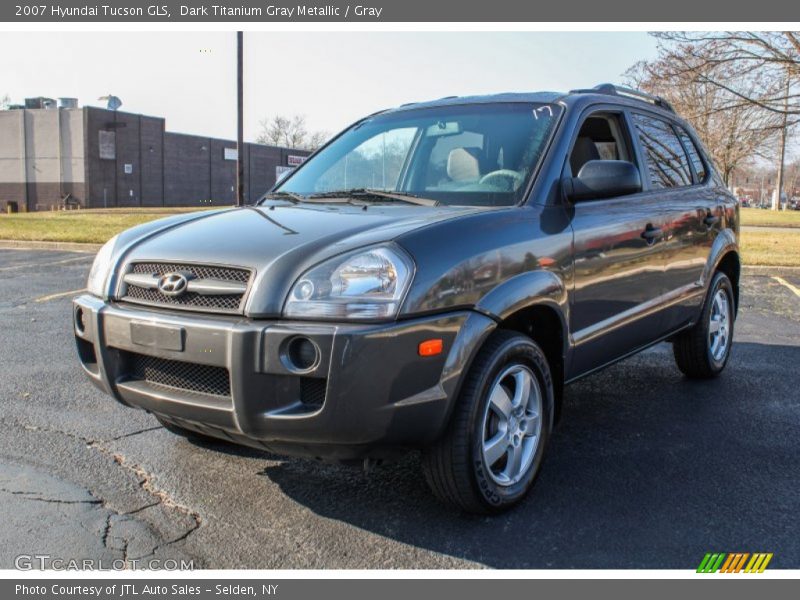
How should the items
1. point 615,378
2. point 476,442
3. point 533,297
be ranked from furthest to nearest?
1. point 615,378
2. point 533,297
3. point 476,442

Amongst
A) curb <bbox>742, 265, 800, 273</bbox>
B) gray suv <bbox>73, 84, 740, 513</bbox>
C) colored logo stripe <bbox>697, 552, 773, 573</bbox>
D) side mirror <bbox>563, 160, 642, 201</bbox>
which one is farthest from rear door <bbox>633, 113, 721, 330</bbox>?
curb <bbox>742, 265, 800, 273</bbox>

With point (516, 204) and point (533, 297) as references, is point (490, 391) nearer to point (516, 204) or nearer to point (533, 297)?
point (533, 297)

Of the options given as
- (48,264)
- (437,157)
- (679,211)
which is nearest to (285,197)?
(437,157)

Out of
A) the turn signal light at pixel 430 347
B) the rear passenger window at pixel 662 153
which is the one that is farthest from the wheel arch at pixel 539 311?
the rear passenger window at pixel 662 153

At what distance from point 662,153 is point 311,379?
327 centimetres

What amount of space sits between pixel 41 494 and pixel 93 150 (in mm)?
52576

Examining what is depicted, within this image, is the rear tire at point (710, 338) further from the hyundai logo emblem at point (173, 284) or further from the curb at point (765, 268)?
the curb at point (765, 268)

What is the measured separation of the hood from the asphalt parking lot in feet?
3.27

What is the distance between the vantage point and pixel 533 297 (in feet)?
11.2

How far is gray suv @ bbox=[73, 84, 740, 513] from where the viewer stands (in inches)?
111

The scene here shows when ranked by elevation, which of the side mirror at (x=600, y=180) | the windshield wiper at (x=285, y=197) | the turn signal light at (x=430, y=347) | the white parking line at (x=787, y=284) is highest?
the side mirror at (x=600, y=180)

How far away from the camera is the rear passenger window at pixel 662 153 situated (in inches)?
190

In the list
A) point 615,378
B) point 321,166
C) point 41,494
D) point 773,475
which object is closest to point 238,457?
point 41,494

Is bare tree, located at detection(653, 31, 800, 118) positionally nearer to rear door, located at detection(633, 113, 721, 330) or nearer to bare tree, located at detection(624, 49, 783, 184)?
bare tree, located at detection(624, 49, 783, 184)
